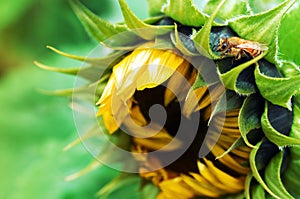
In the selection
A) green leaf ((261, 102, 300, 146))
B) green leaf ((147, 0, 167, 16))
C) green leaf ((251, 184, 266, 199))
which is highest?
green leaf ((147, 0, 167, 16))

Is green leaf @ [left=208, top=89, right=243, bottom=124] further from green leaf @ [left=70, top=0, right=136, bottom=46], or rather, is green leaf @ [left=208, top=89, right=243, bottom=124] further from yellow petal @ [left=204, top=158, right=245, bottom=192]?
green leaf @ [left=70, top=0, right=136, bottom=46]

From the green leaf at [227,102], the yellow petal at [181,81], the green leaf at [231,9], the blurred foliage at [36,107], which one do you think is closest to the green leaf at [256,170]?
the green leaf at [227,102]

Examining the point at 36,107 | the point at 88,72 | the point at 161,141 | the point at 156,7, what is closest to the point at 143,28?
the point at 156,7

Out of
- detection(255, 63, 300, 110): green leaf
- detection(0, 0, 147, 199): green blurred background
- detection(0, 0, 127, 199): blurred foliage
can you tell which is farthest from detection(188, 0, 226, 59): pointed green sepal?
detection(0, 0, 127, 199): blurred foliage

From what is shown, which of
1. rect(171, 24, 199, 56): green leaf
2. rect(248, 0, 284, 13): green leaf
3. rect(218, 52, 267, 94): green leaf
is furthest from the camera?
rect(248, 0, 284, 13): green leaf

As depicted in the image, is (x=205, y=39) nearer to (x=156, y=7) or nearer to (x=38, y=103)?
(x=156, y=7)

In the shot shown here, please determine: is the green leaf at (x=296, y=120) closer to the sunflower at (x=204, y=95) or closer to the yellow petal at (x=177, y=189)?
the sunflower at (x=204, y=95)
